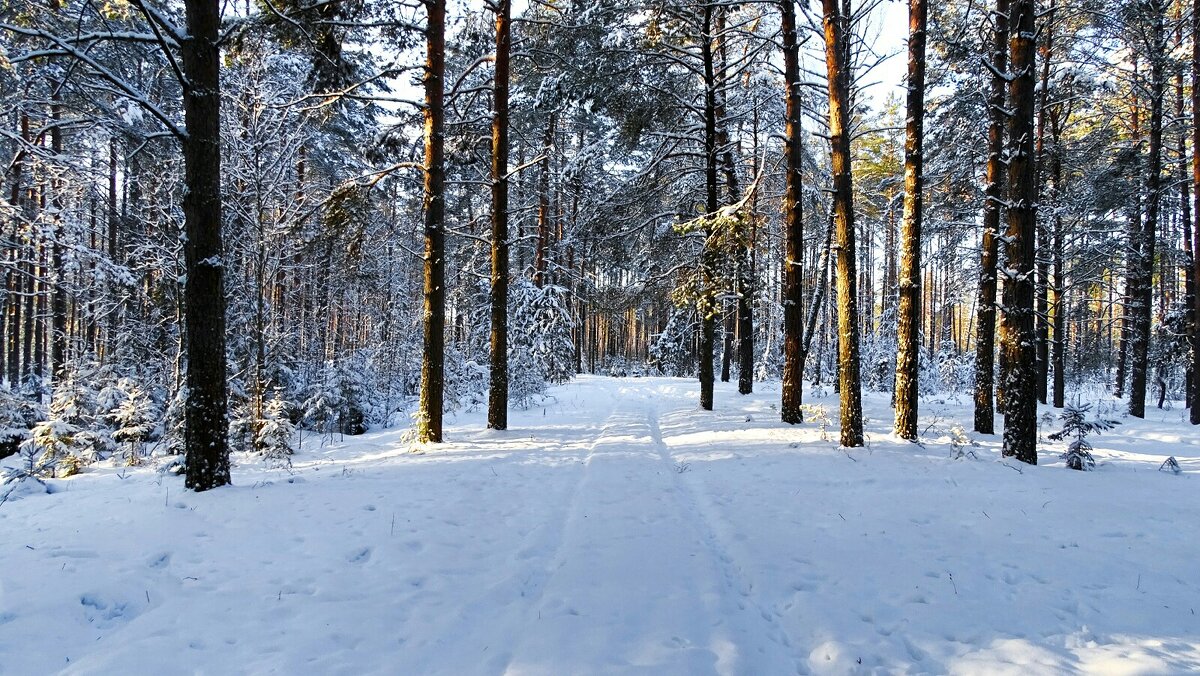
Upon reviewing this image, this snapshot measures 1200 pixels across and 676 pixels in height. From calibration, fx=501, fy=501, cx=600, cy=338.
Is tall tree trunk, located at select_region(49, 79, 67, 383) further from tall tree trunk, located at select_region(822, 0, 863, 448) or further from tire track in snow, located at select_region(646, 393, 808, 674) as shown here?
tall tree trunk, located at select_region(822, 0, 863, 448)

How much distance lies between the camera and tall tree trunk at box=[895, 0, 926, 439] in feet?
29.0

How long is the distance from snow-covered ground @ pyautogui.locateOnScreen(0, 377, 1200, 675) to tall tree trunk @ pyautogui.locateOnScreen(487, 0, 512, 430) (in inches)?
132

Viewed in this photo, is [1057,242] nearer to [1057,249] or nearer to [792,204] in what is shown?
[1057,249]

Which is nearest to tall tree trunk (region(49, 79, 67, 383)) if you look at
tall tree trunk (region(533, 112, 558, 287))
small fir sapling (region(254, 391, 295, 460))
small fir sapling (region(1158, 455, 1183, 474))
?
small fir sapling (region(254, 391, 295, 460))

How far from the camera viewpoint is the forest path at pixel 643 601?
116 inches

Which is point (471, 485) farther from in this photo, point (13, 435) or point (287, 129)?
point (13, 435)

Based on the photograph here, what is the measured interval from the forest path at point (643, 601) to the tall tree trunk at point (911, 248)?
516 cm

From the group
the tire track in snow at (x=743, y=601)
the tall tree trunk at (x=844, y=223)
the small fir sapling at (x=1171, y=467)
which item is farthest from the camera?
the tall tree trunk at (x=844, y=223)

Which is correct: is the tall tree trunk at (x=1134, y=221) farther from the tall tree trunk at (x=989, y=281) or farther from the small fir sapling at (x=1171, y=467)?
the small fir sapling at (x=1171, y=467)

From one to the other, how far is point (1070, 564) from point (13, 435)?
1666 centimetres

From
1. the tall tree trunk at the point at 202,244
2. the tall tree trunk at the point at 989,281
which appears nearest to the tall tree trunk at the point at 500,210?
the tall tree trunk at the point at 202,244

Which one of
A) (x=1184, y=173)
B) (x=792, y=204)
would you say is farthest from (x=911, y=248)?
(x=1184, y=173)

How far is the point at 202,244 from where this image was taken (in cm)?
539

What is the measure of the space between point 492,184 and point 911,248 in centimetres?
795
